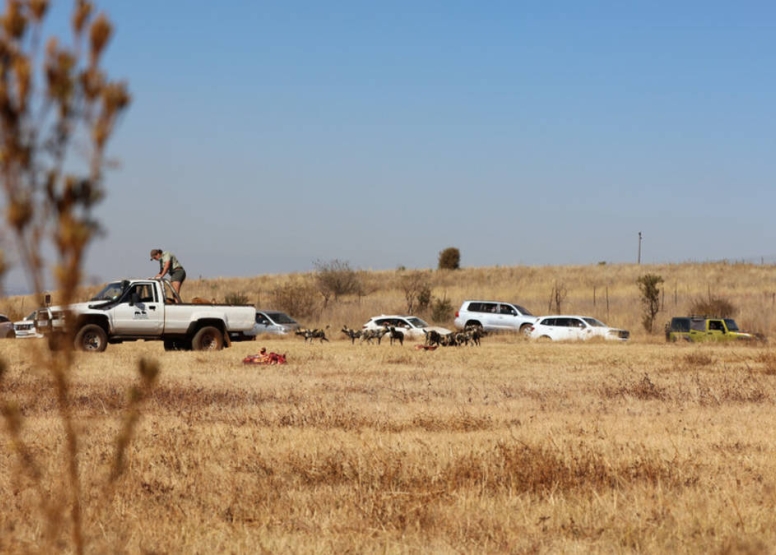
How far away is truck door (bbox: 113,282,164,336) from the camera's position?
24.1 m

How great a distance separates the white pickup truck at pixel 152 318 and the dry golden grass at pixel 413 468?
8501mm

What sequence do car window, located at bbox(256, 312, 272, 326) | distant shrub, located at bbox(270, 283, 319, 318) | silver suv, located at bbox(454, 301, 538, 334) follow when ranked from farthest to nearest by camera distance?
distant shrub, located at bbox(270, 283, 319, 318), silver suv, located at bbox(454, 301, 538, 334), car window, located at bbox(256, 312, 272, 326)

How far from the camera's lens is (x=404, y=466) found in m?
8.27

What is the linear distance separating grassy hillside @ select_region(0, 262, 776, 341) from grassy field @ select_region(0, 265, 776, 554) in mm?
21987

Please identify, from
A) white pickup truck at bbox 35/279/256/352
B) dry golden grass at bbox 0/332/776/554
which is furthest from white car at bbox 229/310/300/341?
dry golden grass at bbox 0/332/776/554

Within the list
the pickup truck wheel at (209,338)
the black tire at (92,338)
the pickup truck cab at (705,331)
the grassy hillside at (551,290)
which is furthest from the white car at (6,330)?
the pickup truck cab at (705,331)

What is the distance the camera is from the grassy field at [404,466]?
6195 millimetres

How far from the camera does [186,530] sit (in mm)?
6320

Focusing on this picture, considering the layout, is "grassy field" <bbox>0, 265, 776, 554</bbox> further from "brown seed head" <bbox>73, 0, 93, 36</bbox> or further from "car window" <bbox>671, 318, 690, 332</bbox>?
"car window" <bbox>671, 318, 690, 332</bbox>

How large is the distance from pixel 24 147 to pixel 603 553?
4297mm

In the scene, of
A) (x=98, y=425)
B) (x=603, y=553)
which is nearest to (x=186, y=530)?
(x=603, y=553)

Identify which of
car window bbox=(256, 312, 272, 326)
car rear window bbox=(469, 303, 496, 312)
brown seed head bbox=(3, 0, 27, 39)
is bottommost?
car window bbox=(256, 312, 272, 326)

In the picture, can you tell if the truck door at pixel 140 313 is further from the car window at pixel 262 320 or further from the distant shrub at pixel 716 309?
the distant shrub at pixel 716 309

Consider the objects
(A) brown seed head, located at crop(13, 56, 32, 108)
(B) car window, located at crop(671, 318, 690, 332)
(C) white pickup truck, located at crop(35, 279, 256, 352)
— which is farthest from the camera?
(B) car window, located at crop(671, 318, 690, 332)
